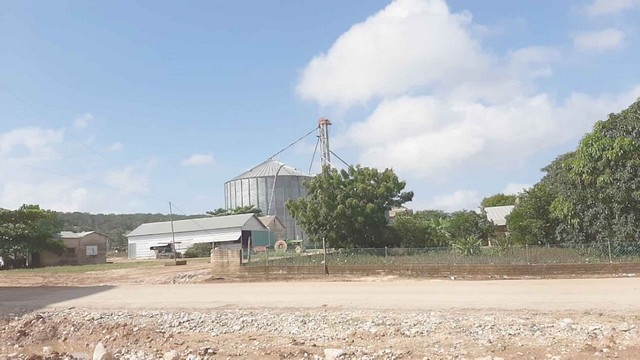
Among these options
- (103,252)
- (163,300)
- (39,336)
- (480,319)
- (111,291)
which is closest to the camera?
(480,319)

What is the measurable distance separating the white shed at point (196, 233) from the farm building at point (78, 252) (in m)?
8.92

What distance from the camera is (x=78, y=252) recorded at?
5350 cm

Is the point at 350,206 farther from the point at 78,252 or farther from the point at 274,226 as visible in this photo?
the point at 274,226

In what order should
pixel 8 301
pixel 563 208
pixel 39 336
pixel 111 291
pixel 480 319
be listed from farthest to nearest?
pixel 563 208, pixel 111 291, pixel 8 301, pixel 39 336, pixel 480 319

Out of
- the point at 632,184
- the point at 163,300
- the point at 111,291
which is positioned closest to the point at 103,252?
the point at 111,291

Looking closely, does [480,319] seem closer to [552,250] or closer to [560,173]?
[552,250]

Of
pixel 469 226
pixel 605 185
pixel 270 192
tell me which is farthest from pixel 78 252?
pixel 605 185

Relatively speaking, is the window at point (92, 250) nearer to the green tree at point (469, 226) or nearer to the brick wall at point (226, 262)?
the brick wall at point (226, 262)

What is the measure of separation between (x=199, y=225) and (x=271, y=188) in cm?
1703

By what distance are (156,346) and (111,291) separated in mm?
11087

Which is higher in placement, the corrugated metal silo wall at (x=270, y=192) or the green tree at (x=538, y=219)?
the corrugated metal silo wall at (x=270, y=192)

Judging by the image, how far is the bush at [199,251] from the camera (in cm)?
5627

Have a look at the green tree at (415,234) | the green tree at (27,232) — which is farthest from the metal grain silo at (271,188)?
the green tree at (415,234)

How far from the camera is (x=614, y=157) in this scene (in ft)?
74.2
